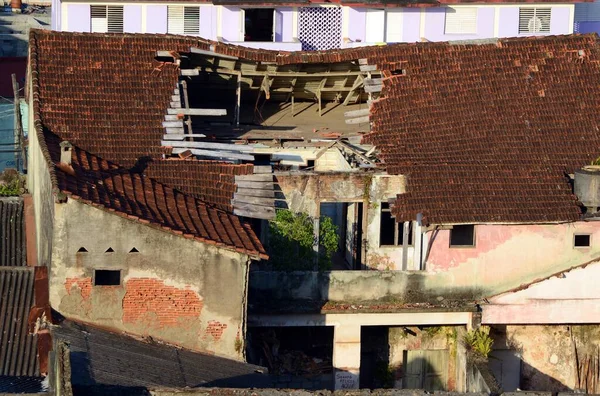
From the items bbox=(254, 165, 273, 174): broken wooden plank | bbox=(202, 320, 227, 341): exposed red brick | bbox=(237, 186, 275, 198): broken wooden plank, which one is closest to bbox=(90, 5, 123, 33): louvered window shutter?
bbox=(254, 165, 273, 174): broken wooden plank

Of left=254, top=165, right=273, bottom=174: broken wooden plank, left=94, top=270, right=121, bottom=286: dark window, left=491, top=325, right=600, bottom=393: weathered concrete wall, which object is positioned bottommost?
left=491, top=325, right=600, bottom=393: weathered concrete wall

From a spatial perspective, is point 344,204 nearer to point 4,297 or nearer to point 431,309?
point 431,309

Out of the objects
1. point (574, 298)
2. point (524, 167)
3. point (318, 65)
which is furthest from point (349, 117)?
point (574, 298)

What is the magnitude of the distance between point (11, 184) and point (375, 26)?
45.8 feet

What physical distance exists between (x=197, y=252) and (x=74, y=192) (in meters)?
2.59

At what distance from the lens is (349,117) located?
36688 mm

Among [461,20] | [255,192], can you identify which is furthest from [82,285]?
[461,20]

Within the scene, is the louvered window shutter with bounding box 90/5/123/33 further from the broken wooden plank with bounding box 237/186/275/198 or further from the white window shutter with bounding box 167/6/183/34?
the broken wooden plank with bounding box 237/186/275/198

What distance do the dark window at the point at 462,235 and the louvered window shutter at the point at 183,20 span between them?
14.8 meters

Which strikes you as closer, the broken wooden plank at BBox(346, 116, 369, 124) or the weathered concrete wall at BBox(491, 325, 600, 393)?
the weathered concrete wall at BBox(491, 325, 600, 393)

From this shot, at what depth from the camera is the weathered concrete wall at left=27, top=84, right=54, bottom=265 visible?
29422 millimetres

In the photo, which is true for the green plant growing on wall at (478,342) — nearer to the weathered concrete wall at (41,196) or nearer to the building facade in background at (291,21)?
the weathered concrete wall at (41,196)

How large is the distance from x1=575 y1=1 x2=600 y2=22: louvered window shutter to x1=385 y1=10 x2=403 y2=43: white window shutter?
938 cm

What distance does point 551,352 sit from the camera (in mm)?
34375
